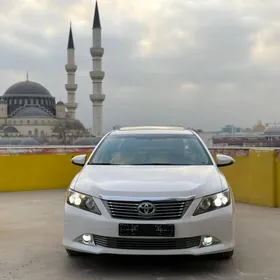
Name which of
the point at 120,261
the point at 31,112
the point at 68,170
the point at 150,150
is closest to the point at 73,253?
the point at 120,261

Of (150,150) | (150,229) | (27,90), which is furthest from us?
(27,90)

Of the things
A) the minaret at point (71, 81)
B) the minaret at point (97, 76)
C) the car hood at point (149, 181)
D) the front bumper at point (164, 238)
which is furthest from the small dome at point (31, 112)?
the front bumper at point (164, 238)

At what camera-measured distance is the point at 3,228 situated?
6590 millimetres

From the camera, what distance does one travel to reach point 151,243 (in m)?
4.11

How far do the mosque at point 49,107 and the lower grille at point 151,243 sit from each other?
85.8m

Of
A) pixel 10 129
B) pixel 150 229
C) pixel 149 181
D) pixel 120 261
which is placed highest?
pixel 10 129

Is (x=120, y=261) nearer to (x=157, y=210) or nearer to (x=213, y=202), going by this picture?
(x=157, y=210)

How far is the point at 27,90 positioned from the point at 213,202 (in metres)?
126

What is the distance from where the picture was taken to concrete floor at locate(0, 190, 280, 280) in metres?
4.33

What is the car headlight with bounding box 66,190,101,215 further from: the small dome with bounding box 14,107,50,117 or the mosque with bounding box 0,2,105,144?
the small dome with bounding box 14,107,50,117

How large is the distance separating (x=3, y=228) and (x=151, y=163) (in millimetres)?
2683

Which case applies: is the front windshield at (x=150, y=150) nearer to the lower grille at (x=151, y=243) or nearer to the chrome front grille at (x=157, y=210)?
the chrome front grille at (x=157, y=210)

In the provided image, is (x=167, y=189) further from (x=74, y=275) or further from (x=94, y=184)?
(x=74, y=275)

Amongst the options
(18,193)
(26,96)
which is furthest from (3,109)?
(18,193)
